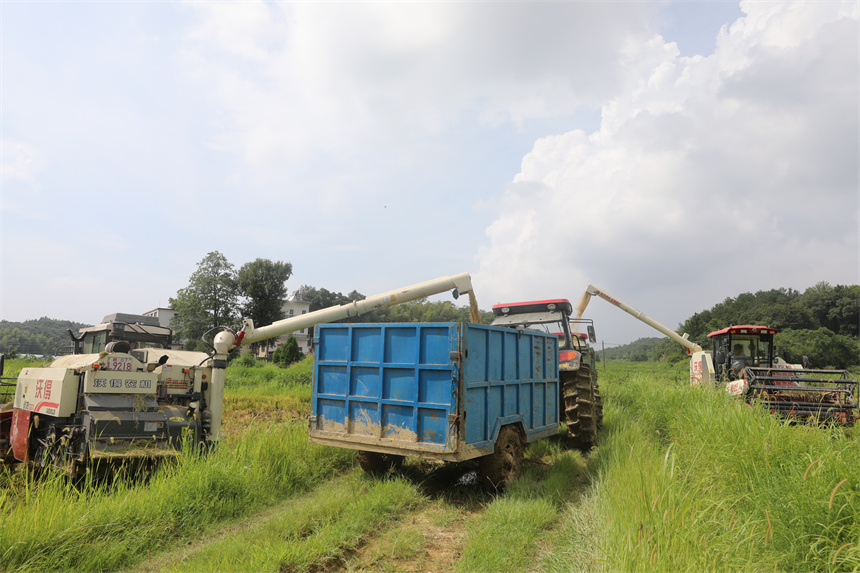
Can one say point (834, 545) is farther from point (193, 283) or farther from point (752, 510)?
point (193, 283)

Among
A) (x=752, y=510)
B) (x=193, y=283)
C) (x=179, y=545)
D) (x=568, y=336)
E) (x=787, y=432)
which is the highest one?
(x=193, y=283)

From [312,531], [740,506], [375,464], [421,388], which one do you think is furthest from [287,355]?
[740,506]

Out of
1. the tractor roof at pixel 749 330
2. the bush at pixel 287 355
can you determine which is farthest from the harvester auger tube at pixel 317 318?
the bush at pixel 287 355

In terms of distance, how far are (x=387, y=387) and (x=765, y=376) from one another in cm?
751

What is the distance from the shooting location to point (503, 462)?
21.7 feet

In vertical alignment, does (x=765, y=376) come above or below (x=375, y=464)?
above

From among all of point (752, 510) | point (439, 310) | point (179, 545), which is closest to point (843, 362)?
point (439, 310)

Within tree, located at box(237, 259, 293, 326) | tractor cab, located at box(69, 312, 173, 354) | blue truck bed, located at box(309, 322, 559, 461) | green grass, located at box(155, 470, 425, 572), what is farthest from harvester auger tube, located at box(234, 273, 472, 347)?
tree, located at box(237, 259, 293, 326)

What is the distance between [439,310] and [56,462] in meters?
51.7

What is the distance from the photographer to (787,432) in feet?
17.7

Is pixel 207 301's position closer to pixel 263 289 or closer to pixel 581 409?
pixel 263 289

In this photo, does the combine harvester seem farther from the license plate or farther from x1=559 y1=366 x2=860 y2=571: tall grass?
the license plate

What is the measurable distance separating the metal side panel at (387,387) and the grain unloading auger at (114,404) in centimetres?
200

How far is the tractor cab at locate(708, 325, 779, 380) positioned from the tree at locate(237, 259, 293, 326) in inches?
1609
